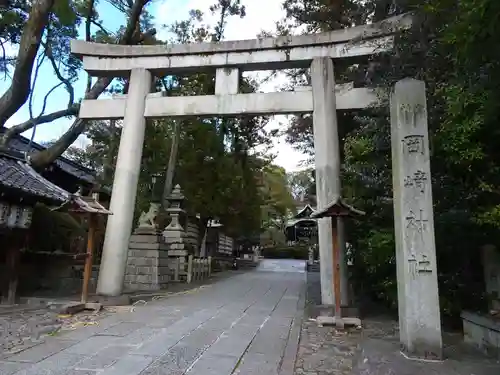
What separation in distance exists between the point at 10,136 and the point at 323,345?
30.3 feet

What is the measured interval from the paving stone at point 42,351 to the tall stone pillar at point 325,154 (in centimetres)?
463

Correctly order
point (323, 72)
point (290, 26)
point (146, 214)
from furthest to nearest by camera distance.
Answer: point (290, 26) → point (146, 214) → point (323, 72)

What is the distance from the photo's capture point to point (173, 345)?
4.90m

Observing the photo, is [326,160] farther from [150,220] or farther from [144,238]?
[150,220]

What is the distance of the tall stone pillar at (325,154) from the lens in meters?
7.66

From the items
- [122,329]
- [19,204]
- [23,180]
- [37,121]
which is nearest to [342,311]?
[122,329]

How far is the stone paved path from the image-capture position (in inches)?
156

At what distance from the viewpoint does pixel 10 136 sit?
10.1m

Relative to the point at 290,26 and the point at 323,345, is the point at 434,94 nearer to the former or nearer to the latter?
the point at 323,345

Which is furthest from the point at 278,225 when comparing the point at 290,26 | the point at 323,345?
the point at 323,345

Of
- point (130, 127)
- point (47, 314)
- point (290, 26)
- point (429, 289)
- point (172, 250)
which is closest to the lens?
point (429, 289)

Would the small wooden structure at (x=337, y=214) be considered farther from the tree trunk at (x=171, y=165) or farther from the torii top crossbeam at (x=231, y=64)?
the tree trunk at (x=171, y=165)

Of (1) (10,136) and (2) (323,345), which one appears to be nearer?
(2) (323,345)

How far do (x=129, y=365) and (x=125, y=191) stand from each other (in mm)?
5289
